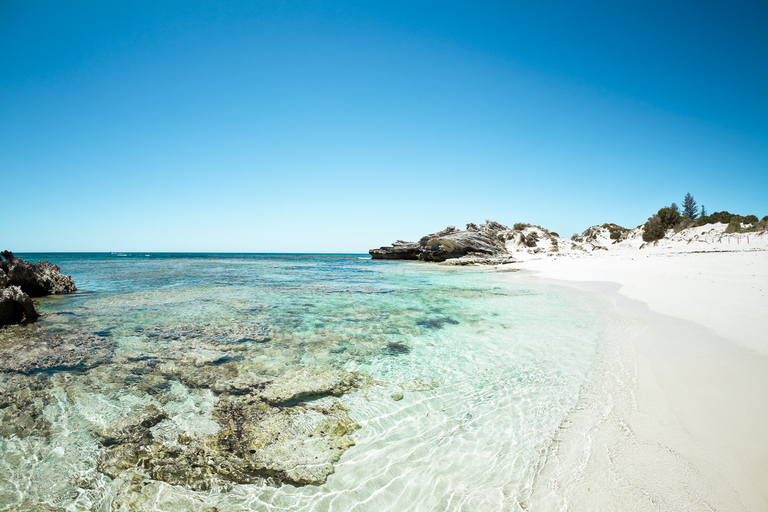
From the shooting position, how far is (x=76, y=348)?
6320mm

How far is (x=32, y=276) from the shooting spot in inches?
498

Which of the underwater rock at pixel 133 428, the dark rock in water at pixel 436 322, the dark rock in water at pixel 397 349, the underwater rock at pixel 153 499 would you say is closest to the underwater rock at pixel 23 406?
the underwater rock at pixel 133 428

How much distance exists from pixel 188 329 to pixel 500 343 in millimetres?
7758

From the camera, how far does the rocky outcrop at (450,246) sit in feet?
149

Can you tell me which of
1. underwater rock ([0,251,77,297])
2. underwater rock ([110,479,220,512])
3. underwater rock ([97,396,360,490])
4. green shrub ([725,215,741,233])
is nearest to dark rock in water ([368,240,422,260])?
green shrub ([725,215,741,233])

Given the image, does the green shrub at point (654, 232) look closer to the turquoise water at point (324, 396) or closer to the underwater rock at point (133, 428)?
the turquoise water at point (324, 396)

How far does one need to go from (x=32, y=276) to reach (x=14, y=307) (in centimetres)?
654

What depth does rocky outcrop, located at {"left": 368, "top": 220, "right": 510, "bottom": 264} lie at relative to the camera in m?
45.3

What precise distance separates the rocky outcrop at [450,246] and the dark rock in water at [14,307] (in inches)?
1500

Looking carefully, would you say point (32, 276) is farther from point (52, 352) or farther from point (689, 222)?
point (689, 222)

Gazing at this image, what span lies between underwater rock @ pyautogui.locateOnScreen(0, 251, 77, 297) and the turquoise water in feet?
16.4

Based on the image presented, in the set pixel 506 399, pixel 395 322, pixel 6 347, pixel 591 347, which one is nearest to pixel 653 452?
pixel 506 399

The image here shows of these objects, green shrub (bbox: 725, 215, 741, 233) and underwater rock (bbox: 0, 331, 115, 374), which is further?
green shrub (bbox: 725, 215, 741, 233)

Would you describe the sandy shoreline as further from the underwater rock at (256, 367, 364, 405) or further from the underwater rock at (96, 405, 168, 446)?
the underwater rock at (96, 405, 168, 446)
